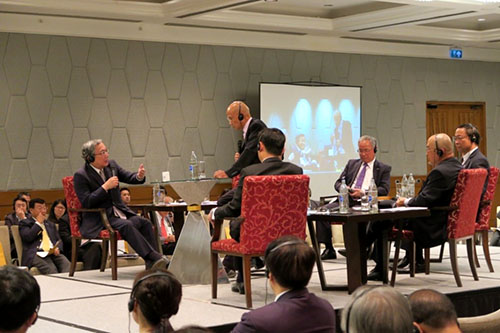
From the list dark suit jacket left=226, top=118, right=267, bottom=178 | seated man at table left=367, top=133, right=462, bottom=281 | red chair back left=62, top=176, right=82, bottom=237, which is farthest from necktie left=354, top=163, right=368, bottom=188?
red chair back left=62, top=176, right=82, bottom=237

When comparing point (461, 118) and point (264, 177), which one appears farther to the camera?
point (461, 118)

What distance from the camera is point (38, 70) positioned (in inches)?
424

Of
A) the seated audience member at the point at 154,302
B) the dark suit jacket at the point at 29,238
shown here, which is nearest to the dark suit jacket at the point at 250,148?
the dark suit jacket at the point at 29,238

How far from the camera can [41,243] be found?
342 inches

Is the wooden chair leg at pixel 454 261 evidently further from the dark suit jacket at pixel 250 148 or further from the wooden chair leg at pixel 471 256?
the dark suit jacket at pixel 250 148

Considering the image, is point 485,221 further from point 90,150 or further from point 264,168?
point 90,150

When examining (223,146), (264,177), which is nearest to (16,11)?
(223,146)

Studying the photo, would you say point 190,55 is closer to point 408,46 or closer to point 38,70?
point 38,70

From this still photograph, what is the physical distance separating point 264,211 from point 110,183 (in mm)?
1921

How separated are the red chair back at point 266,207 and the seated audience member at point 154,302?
2723 millimetres

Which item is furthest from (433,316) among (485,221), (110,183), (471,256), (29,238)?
(29,238)

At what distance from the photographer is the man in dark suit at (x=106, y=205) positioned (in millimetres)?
7102

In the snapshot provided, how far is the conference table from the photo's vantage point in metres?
6.08

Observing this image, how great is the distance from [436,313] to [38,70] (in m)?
8.91
